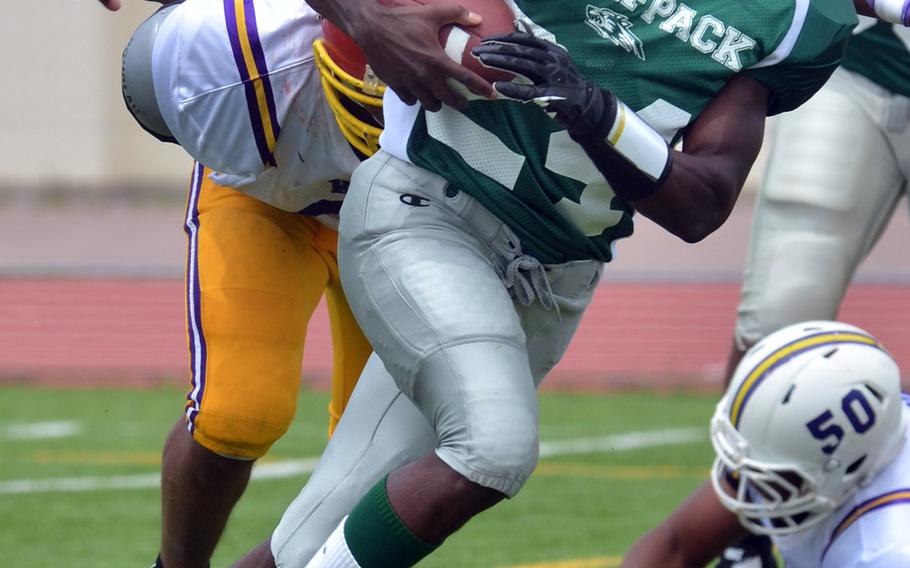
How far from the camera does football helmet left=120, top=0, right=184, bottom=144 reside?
11.0 ft

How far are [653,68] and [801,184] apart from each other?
54.8 inches

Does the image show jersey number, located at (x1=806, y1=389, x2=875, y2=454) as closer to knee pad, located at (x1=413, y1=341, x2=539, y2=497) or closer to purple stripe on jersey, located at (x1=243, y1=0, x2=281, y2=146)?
knee pad, located at (x1=413, y1=341, x2=539, y2=497)

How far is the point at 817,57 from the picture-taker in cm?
284

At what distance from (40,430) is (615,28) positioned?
548 centimetres

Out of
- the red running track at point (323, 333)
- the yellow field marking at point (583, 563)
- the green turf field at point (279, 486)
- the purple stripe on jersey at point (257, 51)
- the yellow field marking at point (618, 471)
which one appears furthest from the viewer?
the red running track at point (323, 333)

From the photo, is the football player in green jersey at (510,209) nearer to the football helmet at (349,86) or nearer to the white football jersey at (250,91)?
the football helmet at (349,86)

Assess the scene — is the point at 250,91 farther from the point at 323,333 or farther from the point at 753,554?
the point at 323,333

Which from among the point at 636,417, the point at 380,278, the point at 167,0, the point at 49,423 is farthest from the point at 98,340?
the point at 380,278

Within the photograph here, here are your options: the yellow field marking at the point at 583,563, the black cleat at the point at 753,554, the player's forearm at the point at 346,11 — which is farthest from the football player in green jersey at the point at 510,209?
the yellow field marking at the point at 583,563

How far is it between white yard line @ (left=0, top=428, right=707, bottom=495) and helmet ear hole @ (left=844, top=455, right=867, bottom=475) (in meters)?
2.69

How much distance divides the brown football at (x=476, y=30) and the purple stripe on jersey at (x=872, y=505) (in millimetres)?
939

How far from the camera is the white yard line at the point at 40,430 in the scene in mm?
7402

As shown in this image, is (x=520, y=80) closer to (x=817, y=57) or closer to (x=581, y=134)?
(x=581, y=134)

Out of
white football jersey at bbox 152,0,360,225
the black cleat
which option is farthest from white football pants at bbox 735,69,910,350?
white football jersey at bbox 152,0,360,225
